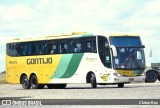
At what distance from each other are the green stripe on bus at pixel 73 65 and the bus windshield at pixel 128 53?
2.19 metres

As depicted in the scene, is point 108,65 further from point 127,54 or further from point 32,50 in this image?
point 32,50

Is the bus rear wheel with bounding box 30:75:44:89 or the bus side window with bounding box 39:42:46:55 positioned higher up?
the bus side window with bounding box 39:42:46:55

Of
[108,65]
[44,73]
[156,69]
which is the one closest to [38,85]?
[44,73]

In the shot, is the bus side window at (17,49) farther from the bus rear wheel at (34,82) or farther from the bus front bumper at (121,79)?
the bus front bumper at (121,79)

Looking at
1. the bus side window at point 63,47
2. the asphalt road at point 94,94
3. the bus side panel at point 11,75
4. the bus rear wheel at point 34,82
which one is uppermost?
the bus side window at point 63,47

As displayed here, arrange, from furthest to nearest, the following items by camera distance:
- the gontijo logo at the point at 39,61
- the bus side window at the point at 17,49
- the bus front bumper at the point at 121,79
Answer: the bus side window at the point at 17,49
the gontijo logo at the point at 39,61
the bus front bumper at the point at 121,79

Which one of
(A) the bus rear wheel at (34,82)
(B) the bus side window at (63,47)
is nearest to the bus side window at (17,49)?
(A) the bus rear wheel at (34,82)

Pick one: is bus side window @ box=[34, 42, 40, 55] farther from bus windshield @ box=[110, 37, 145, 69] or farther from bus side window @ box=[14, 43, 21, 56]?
bus windshield @ box=[110, 37, 145, 69]

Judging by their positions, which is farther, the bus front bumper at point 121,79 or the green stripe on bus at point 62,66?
the green stripe on bus at point 62,66

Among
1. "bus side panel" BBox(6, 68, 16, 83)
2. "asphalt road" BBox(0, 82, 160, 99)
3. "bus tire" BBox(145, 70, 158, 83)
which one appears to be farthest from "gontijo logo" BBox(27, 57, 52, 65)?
"bus tire" BBox(145, 70, 158, 83)

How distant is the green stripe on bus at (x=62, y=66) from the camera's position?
32188mm

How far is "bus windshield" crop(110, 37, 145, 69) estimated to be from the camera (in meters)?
30.1

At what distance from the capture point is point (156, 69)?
40.0 meters

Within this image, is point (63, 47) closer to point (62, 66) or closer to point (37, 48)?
point (62, 66)
